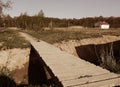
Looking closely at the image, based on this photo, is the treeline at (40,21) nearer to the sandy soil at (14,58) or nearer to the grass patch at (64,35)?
the grass patch at (64,35)

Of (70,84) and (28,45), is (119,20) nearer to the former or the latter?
(28,45)

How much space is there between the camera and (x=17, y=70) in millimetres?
14094

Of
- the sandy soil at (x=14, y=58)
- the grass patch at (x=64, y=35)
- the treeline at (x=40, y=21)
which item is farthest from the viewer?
the treeline at (x=40, y=21)

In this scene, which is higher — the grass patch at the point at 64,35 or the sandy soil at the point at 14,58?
the grass patch at the point at 64,35

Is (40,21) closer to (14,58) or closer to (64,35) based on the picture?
(64,35)

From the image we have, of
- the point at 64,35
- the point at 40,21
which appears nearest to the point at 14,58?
the point at 64,35

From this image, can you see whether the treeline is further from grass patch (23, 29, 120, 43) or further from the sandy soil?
the sandy soil

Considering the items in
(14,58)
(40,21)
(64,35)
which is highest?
(40,21)

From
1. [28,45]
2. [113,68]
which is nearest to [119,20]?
[28,45]

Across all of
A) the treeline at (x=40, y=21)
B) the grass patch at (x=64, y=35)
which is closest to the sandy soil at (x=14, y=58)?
the grass patch at (x=64, y=35)

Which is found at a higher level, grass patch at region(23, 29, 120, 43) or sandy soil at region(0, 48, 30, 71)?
grass patch at region(23, 29, 120, 43)

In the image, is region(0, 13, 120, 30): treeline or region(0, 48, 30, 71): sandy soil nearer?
region(0, 48, 30, 71): sandy soil

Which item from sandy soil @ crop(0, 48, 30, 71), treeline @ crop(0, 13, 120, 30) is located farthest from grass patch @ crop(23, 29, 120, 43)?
treeline @ crop(0, 13, 120, 30)

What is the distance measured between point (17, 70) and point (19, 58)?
123cm
